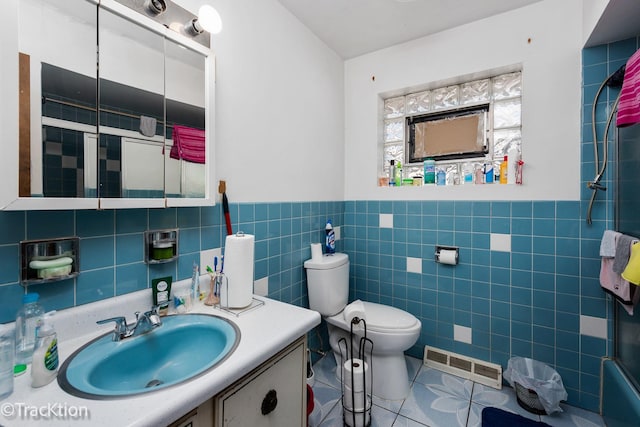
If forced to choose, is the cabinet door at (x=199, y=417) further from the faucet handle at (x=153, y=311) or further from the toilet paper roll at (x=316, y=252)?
the toilet paper roll at (x=316, y=252)

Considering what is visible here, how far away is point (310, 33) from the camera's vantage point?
187cm

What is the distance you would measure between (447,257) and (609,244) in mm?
759

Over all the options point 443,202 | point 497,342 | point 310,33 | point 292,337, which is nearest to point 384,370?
point 497,342

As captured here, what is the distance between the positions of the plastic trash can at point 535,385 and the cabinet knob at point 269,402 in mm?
1467

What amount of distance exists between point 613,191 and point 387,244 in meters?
1.27

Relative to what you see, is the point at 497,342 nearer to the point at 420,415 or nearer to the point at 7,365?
the point at 420,415

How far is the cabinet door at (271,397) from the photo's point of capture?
0.74 meters

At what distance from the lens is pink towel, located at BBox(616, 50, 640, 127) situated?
1102 mm

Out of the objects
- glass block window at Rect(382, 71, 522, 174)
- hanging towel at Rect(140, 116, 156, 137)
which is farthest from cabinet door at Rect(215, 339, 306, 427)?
glass block window at Rect(382, 71, 522, 174)

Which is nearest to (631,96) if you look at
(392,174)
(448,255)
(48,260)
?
(448,255)

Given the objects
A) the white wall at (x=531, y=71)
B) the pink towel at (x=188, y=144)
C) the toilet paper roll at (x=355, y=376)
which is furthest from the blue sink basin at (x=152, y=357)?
the white wall at (x=531, y=71)

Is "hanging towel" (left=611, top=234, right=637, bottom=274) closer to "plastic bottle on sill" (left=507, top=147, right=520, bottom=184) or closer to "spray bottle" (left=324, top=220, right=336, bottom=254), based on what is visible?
"plastic bottle on sill" (left=507, top=147, right=520, bottom=184)

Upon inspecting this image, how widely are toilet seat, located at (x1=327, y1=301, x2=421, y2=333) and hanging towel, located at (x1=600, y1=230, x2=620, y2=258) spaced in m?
0.96

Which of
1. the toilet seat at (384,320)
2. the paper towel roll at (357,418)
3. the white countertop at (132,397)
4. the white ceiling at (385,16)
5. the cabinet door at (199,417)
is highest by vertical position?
the white ceiling at (385,16)
